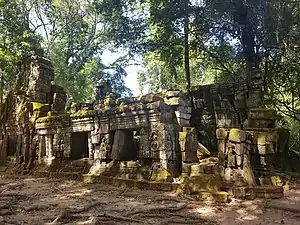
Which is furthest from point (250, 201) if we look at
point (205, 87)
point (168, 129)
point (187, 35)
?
point (187, 35)

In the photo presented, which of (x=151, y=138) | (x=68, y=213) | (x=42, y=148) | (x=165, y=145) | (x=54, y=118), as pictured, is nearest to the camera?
(x=68, y=213)

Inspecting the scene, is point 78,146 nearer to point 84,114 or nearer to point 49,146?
point 49,146

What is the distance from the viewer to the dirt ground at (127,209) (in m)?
4.87

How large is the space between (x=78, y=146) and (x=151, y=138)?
3650mm

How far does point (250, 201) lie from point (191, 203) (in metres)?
1.17

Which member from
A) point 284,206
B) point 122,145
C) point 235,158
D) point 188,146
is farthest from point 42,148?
point 284,206

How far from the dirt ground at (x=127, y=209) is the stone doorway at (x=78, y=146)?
272 cm

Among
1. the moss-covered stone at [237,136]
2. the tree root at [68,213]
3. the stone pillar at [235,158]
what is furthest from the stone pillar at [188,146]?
the tree root at [68,213]

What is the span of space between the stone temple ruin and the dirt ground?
51 centimetres

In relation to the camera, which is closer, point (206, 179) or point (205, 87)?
point (206, 179)

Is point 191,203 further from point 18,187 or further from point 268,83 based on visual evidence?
point 268,83

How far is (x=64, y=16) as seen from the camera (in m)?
24.3

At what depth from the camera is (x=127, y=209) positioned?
220 inches

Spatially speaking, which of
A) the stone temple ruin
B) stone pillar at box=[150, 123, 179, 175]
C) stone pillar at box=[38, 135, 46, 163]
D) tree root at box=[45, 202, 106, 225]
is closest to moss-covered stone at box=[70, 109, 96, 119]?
the stone temple ruin
